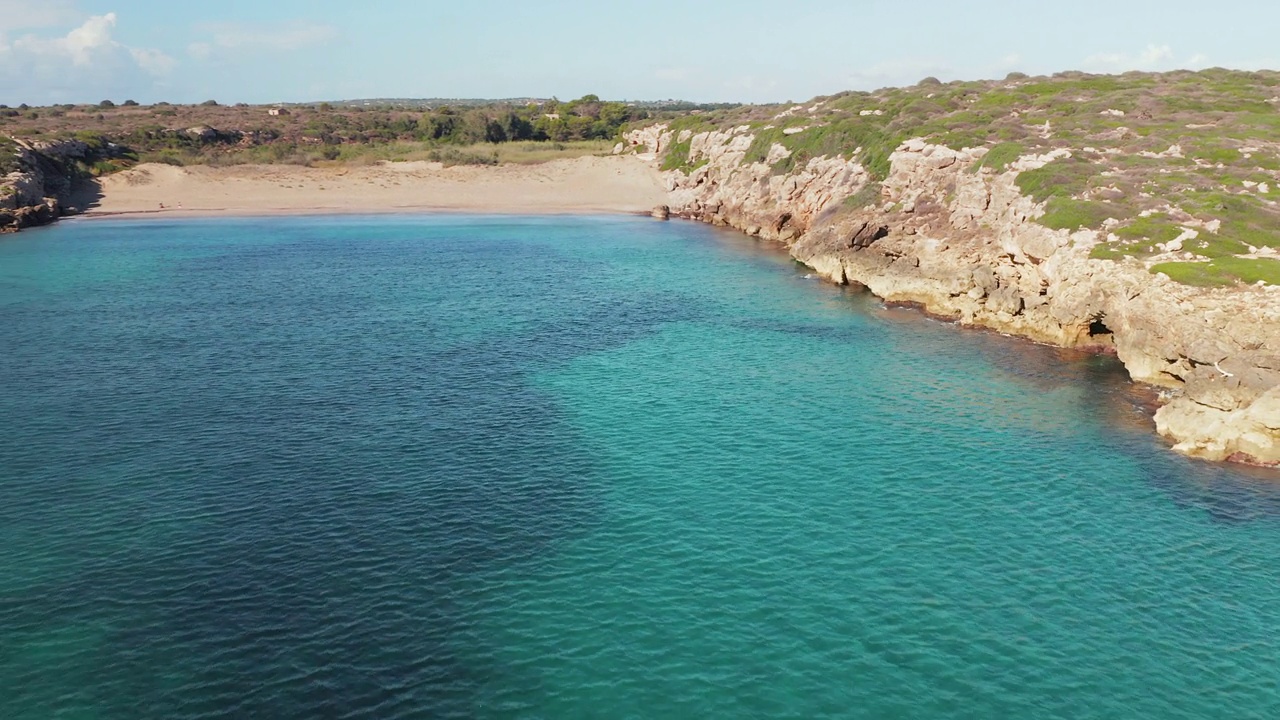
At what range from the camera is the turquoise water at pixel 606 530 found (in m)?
29.0

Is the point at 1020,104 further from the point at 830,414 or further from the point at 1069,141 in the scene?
the point at 830,414

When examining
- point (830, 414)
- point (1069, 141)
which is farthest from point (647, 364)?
point (1069, 141)

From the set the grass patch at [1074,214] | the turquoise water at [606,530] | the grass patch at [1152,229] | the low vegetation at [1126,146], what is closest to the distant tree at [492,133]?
the low vegetation at [1126,146]

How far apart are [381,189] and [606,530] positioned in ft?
455

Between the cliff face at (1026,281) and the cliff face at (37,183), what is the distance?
108m

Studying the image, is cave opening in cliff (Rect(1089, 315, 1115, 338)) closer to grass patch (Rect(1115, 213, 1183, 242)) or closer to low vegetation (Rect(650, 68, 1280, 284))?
low vegetation (Rect(650, 68, 1280, 284))

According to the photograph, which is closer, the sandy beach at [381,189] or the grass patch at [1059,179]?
the grass patch at [1059,179]

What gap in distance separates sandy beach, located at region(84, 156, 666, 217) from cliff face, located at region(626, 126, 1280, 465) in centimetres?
4661

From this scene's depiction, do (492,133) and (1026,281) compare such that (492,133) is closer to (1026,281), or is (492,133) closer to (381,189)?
(381,189)

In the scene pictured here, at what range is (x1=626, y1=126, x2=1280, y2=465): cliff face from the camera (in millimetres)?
49062

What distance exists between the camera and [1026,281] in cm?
7444

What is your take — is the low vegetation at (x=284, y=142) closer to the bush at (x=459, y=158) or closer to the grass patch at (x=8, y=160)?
the bush at (x=459, y=158)

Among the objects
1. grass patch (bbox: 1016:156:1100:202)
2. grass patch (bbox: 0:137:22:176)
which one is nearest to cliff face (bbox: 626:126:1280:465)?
grass patch (bbox: 1016:156:1100:202)

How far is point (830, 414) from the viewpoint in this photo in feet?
176
